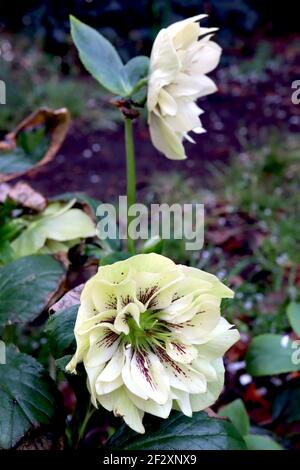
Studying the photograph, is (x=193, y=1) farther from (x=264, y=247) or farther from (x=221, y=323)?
(x=221, y=323)

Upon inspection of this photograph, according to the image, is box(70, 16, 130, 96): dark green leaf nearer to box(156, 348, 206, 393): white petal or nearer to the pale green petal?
the pale green petal

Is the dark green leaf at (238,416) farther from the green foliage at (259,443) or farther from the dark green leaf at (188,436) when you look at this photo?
the dark green leaf at (188,436)

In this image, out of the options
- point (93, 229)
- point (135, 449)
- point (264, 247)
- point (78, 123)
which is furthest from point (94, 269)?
point (78, 123)

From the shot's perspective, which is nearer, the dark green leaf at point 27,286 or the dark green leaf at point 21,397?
the dark green leaf at point 21,397

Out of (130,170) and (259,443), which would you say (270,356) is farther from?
(130,170)

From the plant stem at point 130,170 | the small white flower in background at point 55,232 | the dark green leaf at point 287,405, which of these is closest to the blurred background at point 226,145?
the dark green leaf at point 287,405

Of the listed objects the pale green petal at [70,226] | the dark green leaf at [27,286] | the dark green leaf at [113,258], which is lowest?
the pale green petal at [70,226]
